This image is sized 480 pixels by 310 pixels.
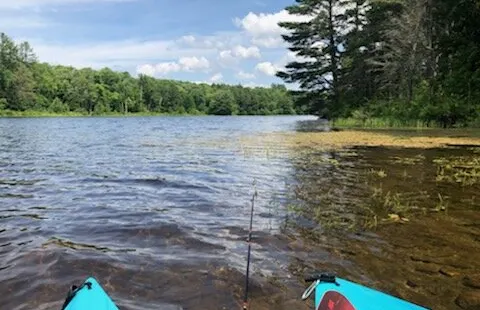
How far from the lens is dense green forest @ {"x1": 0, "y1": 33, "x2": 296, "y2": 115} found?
339 feet

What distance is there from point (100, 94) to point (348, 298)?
5180 inches

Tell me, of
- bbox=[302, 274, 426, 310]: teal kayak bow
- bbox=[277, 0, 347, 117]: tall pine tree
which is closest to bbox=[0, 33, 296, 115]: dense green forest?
bbox=[277, 0, 347, 117]: tall pine tree

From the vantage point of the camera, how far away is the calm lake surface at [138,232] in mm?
4680

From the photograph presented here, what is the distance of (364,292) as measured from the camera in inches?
134

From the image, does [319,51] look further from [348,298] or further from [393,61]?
[348,298]

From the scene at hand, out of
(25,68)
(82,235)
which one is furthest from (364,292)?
(25,68)

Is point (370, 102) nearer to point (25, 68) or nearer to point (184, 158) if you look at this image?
point (184, 158)

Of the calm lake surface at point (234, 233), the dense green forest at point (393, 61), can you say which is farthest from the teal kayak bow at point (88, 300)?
the dense green forest at point (393, 61)

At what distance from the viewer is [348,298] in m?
3.31

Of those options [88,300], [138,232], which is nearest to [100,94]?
[138,232]

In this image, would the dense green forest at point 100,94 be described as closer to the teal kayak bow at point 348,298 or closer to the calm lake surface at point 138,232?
the calm lake surface at point 138,232

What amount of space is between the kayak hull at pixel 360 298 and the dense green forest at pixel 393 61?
25189 millimetres

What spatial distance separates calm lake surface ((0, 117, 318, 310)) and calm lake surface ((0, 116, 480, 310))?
0.08 ft

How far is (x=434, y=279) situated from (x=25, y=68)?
121387 millimetres
